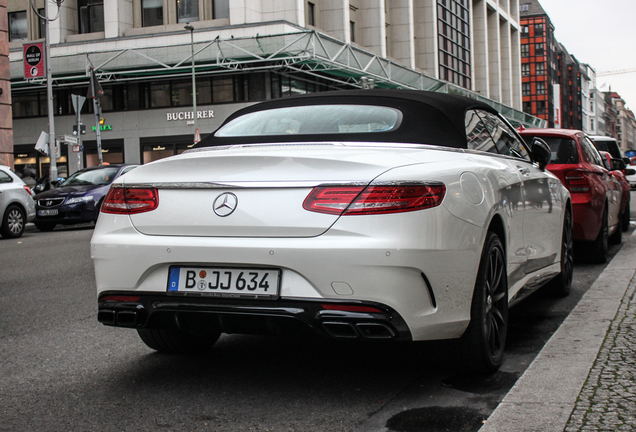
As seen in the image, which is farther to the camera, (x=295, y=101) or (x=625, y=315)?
(x=625, y=315)

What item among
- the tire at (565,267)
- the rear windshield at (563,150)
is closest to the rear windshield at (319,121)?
the tire at (565,267)

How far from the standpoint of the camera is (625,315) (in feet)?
17.0

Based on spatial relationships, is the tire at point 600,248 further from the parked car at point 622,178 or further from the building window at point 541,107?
the building window at point 541,107

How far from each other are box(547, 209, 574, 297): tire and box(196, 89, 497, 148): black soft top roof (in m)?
1.99

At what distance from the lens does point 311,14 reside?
134 feet

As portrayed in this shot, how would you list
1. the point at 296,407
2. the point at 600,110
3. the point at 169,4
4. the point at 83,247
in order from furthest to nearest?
the point at 600,110, the point at 169,4, the point at 83,247, the point at 296,407

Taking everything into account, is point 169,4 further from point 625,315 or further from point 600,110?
point 600,110

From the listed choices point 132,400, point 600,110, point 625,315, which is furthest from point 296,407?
point 600,110

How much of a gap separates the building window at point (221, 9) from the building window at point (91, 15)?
7153mm

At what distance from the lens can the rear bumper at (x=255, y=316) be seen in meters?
3.23

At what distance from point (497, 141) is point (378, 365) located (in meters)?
1.67

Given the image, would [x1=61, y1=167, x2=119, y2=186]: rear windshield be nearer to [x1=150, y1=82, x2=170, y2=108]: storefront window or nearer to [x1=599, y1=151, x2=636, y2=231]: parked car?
[x1=599, y1=151, x2=636, y2=231]: parked car

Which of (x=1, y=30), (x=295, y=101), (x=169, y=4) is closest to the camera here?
(x=295, y=101)

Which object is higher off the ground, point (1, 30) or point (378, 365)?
point (1, 30)
